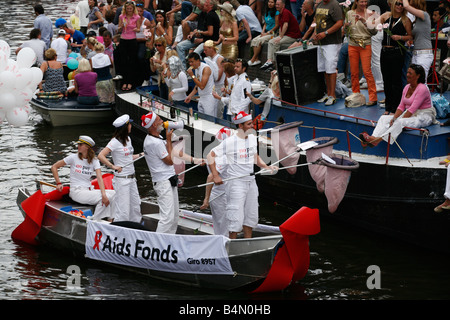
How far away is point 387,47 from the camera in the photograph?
13492 millimetres

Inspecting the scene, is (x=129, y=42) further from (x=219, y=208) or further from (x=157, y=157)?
(x=219, y=208)

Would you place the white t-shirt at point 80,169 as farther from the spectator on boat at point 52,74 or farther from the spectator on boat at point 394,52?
the spectator on boat at point 52,74

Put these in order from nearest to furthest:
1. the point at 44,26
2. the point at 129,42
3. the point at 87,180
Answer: the point at 87,180, the point at 129,42, the point at 44,26

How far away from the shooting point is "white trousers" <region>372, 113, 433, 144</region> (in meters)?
12.4

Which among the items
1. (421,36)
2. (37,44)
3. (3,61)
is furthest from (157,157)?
(37,44)

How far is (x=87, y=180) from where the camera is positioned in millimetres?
12805

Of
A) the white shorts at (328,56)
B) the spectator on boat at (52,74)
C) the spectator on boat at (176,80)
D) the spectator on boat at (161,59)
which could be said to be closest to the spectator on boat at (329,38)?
the white shorts at (328,56)

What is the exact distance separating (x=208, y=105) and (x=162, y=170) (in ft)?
16.7

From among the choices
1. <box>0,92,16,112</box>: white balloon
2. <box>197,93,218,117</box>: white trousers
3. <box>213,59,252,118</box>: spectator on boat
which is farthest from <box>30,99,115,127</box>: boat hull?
<box>0,92,16,112</box>: white balloon

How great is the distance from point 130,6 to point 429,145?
29.8 feet

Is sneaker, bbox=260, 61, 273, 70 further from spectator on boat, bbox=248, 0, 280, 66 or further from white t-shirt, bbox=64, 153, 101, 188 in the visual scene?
white t-shirt, bbox=64, 153, 101, 188

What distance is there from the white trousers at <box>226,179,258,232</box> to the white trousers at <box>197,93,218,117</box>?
5.34 metres

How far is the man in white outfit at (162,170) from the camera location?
11352 mm

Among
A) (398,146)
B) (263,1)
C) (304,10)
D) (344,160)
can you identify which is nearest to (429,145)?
(398,146)
